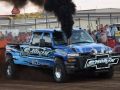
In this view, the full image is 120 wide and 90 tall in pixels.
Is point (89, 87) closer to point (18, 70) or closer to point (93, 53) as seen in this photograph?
point (93, 53)

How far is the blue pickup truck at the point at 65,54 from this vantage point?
14312 mm

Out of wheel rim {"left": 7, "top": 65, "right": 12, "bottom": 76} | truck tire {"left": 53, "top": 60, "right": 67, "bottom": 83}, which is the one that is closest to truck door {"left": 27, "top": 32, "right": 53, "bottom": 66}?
truck tire {"left": 53, "top": 60, "right": 67, "bottom": 83}

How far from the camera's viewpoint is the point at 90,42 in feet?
50.8

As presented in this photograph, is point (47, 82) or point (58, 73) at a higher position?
point (58, 73)

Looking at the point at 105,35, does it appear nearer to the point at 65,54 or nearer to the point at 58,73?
the point at 58,73

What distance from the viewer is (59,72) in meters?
14.7

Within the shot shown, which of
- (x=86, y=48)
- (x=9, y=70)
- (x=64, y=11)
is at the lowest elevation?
(x=9, y=70)

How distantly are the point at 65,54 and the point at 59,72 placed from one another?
0.71 metres

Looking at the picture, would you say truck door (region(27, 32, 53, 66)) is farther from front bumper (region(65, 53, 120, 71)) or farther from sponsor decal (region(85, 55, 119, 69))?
sponsor decal (region(85, 55, 119, 69))

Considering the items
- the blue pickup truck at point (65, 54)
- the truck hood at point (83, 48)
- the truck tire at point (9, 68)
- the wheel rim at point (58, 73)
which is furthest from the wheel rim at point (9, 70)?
the truck hood at point (83, 48)

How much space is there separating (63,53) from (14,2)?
241cm

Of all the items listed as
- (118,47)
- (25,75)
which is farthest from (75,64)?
(118,47)

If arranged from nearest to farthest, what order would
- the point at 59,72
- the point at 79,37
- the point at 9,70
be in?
the point at 59,72
the point at 79,37
the point at 9,70

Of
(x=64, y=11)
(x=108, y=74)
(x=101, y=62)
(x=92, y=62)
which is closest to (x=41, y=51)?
(x=64, y=11)
